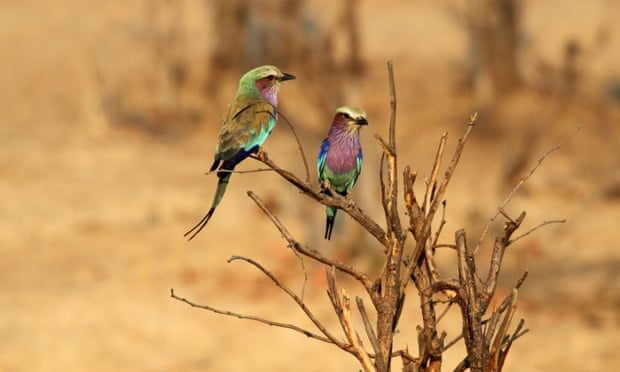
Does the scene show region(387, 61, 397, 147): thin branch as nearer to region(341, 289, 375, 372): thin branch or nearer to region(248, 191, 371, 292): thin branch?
region(248, 191, 371, 292): thin branch

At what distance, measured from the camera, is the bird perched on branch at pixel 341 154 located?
85.7 inches

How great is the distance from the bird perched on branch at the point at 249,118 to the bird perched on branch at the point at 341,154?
12 centimetres

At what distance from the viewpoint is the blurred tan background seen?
37.5 ft

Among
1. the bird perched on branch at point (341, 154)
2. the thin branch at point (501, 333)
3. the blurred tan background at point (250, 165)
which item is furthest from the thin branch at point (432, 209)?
the blurred tan background at point (250, 165)

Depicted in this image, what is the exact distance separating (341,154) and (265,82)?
21 cm

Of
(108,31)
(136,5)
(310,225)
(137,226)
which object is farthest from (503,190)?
(136,5)

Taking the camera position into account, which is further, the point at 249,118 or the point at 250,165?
the point at 250,165

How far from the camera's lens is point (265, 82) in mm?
2285

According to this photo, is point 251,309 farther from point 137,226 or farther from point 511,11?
point 511,11

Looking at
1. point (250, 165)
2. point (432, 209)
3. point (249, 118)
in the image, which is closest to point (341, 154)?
point (249, 118)

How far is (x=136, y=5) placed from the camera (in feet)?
89.4

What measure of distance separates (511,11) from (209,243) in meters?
8.22

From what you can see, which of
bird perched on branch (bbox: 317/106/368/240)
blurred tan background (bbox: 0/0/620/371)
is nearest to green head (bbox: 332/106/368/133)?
bird perched on branch (bbox: 317/106/368/240)

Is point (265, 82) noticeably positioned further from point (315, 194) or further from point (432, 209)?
point (432, 209)
